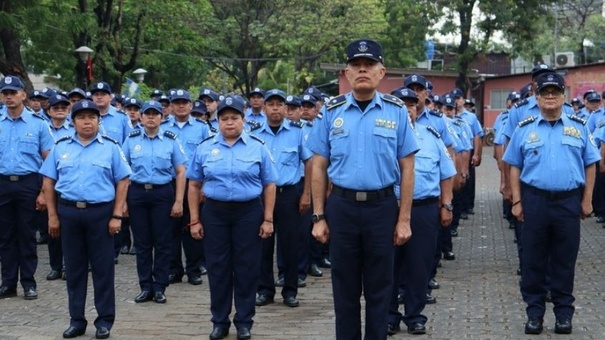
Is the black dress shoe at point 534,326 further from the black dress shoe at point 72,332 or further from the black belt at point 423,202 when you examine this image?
the black dress shoe at point 72,332

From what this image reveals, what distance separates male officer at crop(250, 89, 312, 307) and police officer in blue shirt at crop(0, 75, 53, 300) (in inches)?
95.8

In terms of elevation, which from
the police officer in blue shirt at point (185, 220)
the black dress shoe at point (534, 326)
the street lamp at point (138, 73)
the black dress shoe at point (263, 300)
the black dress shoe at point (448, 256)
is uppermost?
the street lamp at point (138, 73)

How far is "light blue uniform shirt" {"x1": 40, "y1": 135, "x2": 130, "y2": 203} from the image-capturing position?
336 inches

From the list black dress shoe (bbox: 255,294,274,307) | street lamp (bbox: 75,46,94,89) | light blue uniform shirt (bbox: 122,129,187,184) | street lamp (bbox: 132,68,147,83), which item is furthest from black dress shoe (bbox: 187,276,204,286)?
street lamp (bbox: 132,68,147,83)

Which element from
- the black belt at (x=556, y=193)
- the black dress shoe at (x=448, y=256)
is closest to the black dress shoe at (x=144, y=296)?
the black belt at (x=556, y=193)

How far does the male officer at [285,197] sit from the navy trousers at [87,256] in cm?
197

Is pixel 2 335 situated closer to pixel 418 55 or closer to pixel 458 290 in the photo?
pixel 458 290

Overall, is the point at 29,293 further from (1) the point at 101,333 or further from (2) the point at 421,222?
(2) the point at 421,222

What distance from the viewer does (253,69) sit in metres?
41.1

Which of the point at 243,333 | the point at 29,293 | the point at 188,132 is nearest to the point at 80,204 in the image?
the point at 243,333

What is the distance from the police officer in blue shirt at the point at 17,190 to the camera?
409 inches

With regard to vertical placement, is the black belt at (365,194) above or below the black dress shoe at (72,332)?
above

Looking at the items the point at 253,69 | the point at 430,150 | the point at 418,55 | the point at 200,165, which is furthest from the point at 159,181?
the point at 418,55

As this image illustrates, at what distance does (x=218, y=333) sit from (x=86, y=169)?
5.92 feet
